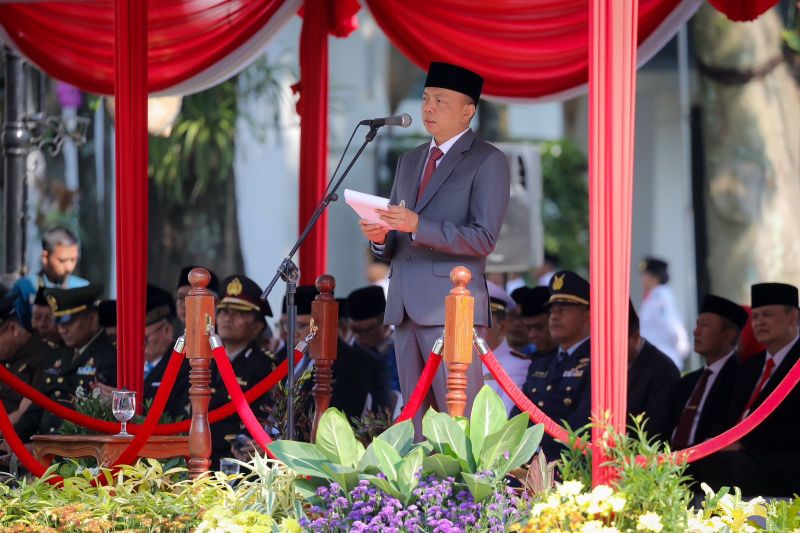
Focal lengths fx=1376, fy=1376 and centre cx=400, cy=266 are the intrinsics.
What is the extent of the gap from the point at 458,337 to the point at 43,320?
5.12m

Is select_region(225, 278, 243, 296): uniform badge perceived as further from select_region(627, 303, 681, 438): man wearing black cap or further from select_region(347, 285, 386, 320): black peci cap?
select_region(627, 303, 681, 438): man wearing black cap

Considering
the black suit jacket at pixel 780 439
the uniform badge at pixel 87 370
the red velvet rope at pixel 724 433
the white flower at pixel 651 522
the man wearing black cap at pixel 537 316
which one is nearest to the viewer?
the white flower at pixel 651 522

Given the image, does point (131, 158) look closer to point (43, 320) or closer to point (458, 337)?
point (43, 320)

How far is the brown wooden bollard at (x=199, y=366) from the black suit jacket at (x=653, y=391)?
8.38 ft

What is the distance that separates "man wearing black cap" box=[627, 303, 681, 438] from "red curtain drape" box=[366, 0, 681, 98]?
2.20 m

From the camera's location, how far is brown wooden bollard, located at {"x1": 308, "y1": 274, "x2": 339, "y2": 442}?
648 centimetres

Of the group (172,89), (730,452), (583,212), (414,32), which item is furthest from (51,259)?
(583,212)

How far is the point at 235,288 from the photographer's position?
8.20 metres

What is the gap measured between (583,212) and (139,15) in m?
14.1

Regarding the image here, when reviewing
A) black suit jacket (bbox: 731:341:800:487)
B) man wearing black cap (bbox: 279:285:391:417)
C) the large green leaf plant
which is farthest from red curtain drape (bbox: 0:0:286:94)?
the large green leaf plant

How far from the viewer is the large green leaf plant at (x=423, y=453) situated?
495 cm

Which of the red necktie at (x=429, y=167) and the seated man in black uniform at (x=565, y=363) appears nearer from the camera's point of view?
the red necktie at (x=429, y=167)

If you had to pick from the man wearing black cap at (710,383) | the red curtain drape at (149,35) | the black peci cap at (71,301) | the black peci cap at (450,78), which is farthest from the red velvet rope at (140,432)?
the red curtain drape at (149,35)

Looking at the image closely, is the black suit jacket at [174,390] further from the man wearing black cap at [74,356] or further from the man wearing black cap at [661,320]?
the man wearing black cap at [661,320]
